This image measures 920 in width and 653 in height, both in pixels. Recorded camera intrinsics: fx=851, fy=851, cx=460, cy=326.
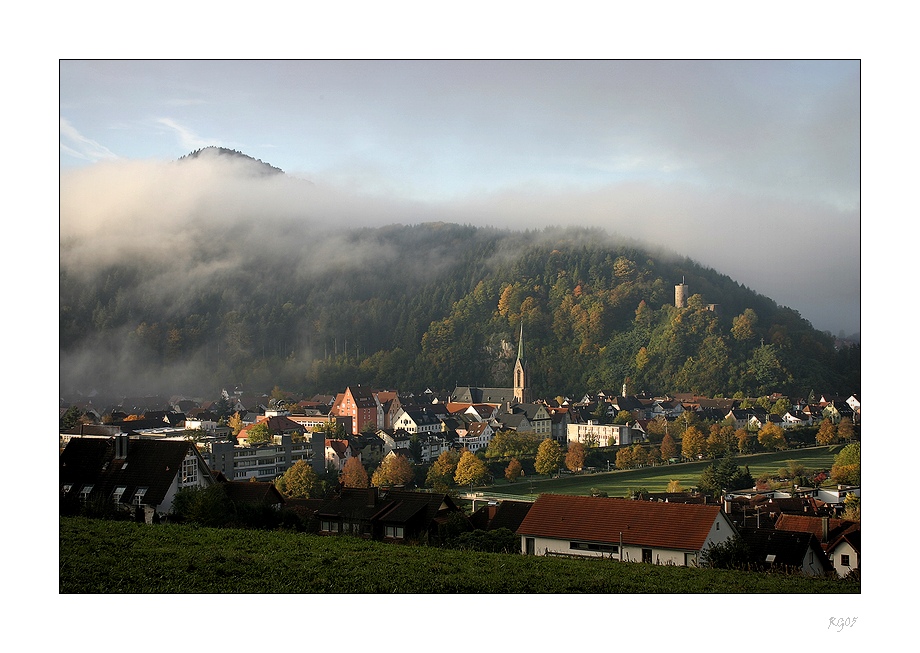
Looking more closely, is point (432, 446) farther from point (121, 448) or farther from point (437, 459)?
point (121, 448)

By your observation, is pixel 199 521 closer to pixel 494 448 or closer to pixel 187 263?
pixel 494 448

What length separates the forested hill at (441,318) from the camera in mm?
21062

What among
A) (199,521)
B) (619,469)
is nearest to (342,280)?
(619,469)

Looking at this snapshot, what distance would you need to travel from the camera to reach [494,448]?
1917cm

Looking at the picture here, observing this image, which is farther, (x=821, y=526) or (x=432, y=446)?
(x=432, y=446)

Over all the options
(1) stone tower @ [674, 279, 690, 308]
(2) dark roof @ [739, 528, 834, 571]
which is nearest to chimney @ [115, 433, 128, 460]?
(2) dark roof @ [739, 528, 834, 571]

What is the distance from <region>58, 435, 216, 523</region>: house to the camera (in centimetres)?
993

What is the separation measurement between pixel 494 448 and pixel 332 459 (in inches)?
146

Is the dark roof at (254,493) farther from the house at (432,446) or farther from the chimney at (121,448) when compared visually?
the house at (432,446)

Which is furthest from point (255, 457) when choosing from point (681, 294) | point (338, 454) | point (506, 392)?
point (681, 294)

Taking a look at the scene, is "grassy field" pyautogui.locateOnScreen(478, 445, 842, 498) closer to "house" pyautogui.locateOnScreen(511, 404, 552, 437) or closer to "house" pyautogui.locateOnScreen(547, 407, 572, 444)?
"house" pyautogui.locateOnScreen(547, 407, 572, 444)

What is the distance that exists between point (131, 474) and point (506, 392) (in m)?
13.8

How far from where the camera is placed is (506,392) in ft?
75.5

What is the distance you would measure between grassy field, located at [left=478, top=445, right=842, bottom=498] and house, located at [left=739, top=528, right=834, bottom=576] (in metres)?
7.27
